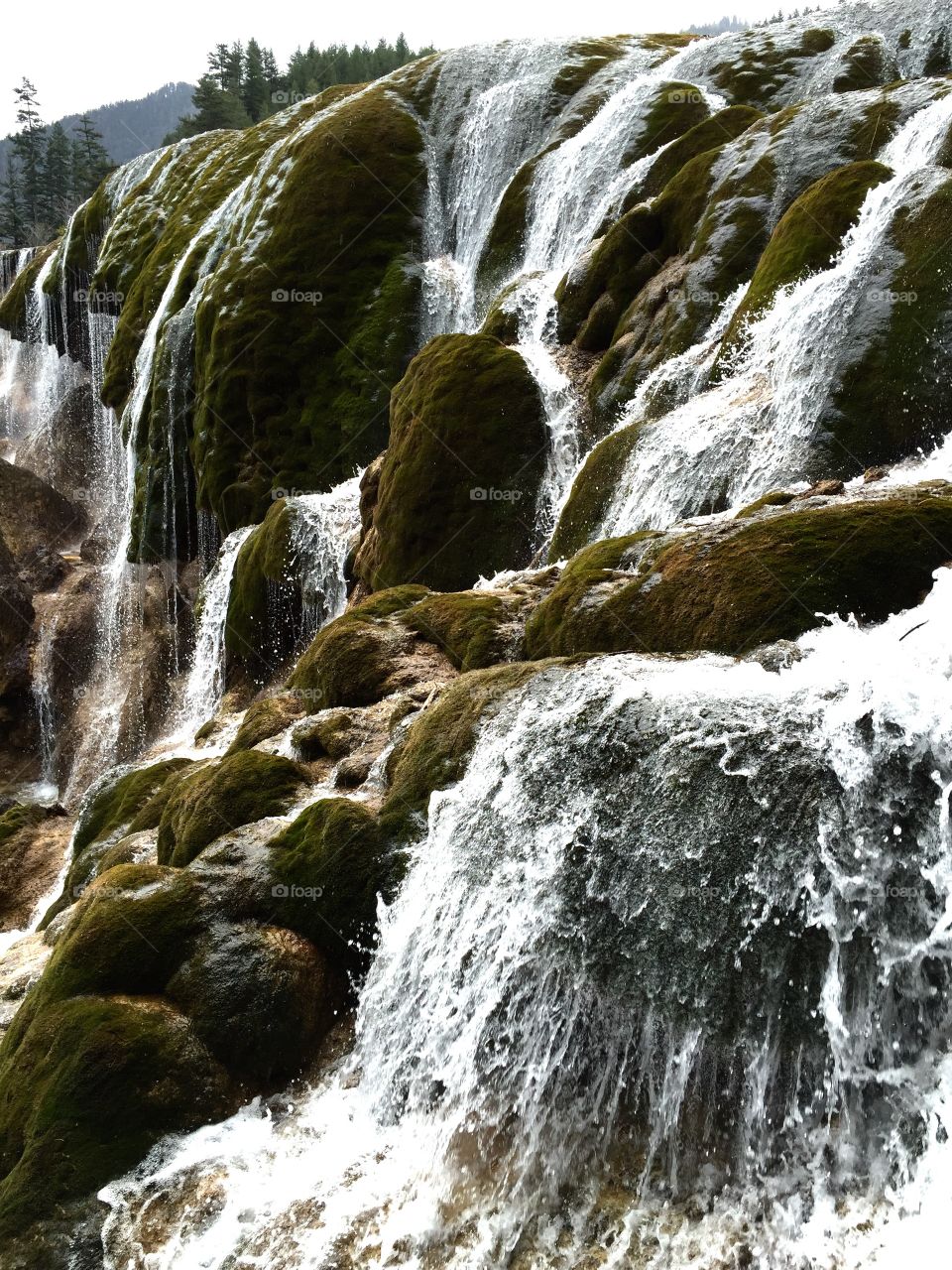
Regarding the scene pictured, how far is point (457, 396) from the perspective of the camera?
17.4 meters

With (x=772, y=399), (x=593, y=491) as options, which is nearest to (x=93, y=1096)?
(x=593, y=491)

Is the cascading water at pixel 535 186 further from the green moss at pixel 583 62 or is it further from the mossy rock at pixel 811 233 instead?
the mossy rock at pixel 811 233

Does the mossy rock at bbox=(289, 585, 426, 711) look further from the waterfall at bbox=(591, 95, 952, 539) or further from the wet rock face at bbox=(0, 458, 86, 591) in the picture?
the wet rock face at bbox=(0, 458, 86, 591)

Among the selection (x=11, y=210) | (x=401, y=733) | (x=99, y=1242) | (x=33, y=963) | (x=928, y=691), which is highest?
(x=11, y=210)

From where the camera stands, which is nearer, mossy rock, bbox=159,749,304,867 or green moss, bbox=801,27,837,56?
mossy rock, bbox=159,749,304,867

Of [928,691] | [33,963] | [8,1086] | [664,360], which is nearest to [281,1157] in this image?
[8,1086]

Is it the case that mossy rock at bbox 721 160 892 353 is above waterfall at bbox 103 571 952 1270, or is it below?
above

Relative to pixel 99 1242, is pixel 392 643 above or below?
→ above

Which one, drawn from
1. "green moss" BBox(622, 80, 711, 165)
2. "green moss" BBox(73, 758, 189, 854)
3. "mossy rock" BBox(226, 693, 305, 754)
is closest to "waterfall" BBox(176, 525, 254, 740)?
"green moss" BBox(73, 758, 189, 854)

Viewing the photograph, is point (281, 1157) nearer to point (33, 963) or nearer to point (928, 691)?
point (928, 691)

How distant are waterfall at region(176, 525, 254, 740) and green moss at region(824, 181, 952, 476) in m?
13.2

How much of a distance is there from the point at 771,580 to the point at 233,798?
4960 mm

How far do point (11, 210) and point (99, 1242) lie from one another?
95404mm

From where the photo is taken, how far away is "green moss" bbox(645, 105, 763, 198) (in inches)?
808
